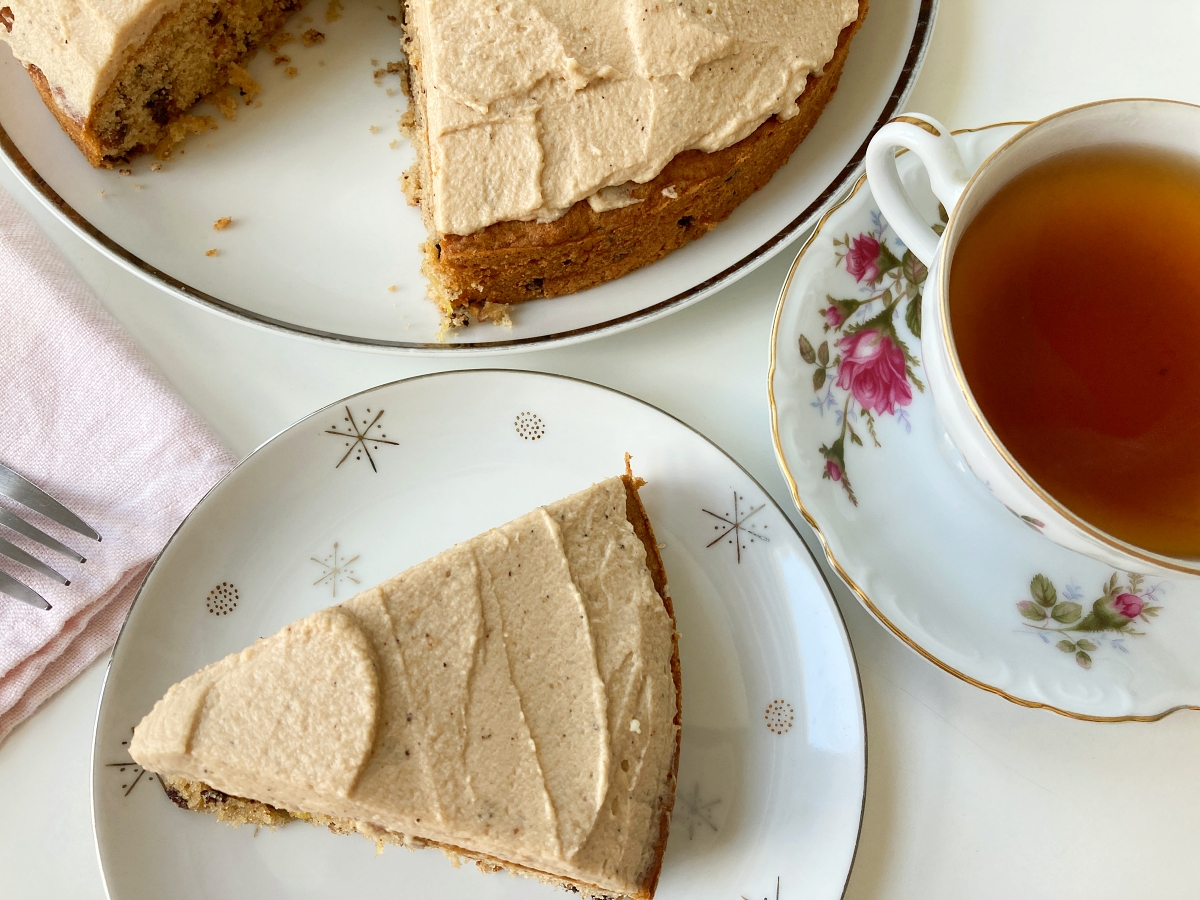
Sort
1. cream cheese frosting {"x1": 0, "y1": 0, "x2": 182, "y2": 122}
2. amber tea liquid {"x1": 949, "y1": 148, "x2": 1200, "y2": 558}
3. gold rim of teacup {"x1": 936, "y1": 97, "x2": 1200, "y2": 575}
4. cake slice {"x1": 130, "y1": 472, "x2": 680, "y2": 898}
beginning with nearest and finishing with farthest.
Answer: gold rim of teacup {"x1": 936, "y1": 97, "x2": 1200, "y2": 575}
amber tea liquid {"x1": 949, "y1": 148, "x2": 1200, "y2": 558}
cake slice {"x1": 130, "y1": 472, "x2": 680, "y2": 898}
cream cheese frosting {"x1": 0, "y1": 0, "x2": 182, "y2": 122}

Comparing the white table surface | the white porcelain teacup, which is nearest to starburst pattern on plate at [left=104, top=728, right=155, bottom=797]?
the white table surface

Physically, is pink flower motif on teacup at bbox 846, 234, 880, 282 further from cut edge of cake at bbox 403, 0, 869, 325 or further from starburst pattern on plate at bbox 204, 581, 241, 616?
starburst pattern on plate at bbox 204, 581, 241, 616

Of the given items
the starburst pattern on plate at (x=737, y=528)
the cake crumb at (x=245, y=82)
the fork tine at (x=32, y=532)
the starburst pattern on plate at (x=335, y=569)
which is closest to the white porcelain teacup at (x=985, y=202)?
the starburst pattern on plate at (x=737, y=528)

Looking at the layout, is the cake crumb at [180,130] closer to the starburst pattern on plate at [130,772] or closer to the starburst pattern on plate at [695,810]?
the starburst pattern on plate at [130,772]

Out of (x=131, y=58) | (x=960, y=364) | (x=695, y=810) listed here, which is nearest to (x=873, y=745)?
(x=695, y=810)

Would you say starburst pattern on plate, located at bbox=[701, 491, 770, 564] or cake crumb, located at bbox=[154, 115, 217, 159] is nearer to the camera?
starburst pattern on plate, located at bbox=[701, 491, 770, 564]

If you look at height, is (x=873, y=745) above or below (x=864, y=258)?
below

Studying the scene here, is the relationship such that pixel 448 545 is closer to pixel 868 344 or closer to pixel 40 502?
pixel 40 502
